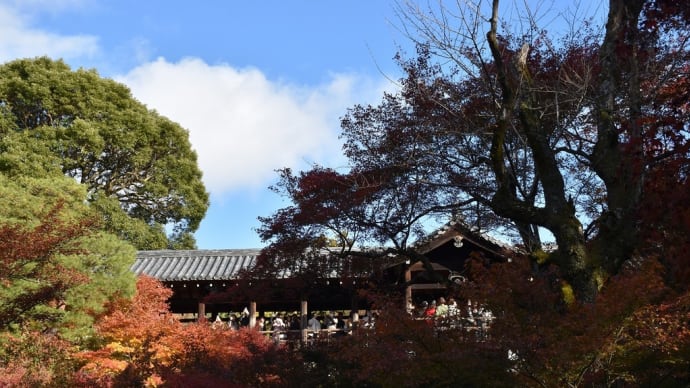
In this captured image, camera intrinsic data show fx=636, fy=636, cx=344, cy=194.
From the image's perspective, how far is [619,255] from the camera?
7.30 m

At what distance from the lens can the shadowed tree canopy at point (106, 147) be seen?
25.4 m

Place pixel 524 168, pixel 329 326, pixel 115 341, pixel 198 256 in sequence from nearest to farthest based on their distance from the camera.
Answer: pixel 524 168, pixel 115 341, pixel 329 326, pixel 198 256

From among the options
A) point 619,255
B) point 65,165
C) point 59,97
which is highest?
point 59,97

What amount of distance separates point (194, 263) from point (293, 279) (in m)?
8.93

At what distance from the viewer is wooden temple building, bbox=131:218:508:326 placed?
13.7 meters

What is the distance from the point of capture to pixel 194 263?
69.1ft

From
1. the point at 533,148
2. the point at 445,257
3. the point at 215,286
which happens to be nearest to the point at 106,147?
the point at 215,286

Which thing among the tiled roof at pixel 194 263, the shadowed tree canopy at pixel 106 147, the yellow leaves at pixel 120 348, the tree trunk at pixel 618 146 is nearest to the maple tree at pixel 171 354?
the yellow leaves at pixel 120 348

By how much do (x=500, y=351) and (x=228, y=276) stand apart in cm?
1355

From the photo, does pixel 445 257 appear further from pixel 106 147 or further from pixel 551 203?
pixel 106 147

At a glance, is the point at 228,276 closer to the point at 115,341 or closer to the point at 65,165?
the point at 115,341

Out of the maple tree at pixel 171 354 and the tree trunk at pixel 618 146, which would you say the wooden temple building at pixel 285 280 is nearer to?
the maple tree at pixel 171 354

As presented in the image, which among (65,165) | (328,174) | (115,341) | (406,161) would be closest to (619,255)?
(406,161)

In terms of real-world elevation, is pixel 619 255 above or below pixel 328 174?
below
